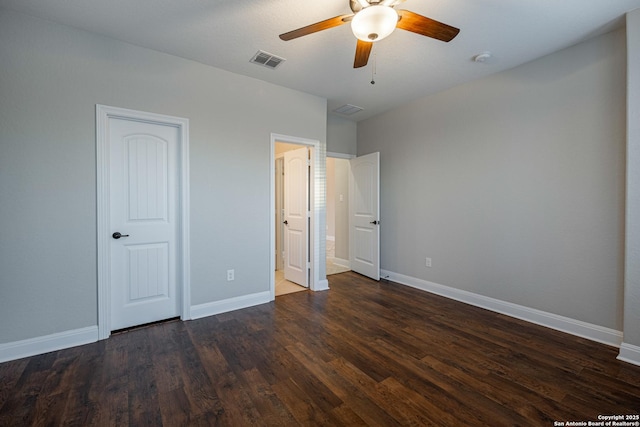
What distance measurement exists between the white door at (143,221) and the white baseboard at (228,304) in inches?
9.3

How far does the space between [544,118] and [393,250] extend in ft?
8.58

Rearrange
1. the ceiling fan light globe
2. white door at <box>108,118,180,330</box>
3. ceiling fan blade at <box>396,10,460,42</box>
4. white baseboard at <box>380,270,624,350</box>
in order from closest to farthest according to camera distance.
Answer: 1. the ceiling fan light globe
2. ceiling fan blade at <box>396,10,460,42</box>
3. white baseboard at <box>380,270,624,350</box>
4. white door at <box>108,118,180,330</box>

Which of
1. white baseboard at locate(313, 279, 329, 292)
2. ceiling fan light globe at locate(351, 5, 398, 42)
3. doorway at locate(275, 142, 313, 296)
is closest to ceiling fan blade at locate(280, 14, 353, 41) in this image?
ceiling fan light globe at locate(351, 5, 398, 42)

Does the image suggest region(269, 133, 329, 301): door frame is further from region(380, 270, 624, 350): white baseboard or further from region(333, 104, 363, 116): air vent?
region(380, 270, 624, 350): white baseboard

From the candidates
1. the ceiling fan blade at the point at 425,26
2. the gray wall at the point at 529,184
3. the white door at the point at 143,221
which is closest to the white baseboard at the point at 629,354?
the gray wall at the point at 529,184

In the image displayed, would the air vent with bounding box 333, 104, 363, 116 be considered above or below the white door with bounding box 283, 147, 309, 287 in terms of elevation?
above

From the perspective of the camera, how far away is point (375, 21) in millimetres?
1707

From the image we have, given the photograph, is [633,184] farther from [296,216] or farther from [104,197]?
[104,197]

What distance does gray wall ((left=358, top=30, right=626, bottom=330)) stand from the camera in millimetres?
2598

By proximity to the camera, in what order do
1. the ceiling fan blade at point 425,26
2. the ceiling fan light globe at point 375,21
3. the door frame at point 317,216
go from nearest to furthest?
the ceiling fan light globe at point 375,21, the ceiling fan blade at point 425,26, the door frame at point 317,216

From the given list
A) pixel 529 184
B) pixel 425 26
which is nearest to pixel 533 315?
pixel 529 184

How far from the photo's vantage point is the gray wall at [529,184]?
260 cm

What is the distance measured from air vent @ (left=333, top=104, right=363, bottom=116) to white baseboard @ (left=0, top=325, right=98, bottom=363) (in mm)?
4155

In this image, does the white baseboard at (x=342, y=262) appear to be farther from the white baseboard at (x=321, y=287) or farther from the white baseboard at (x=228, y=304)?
the white baseboard at (x=228, y=304)
